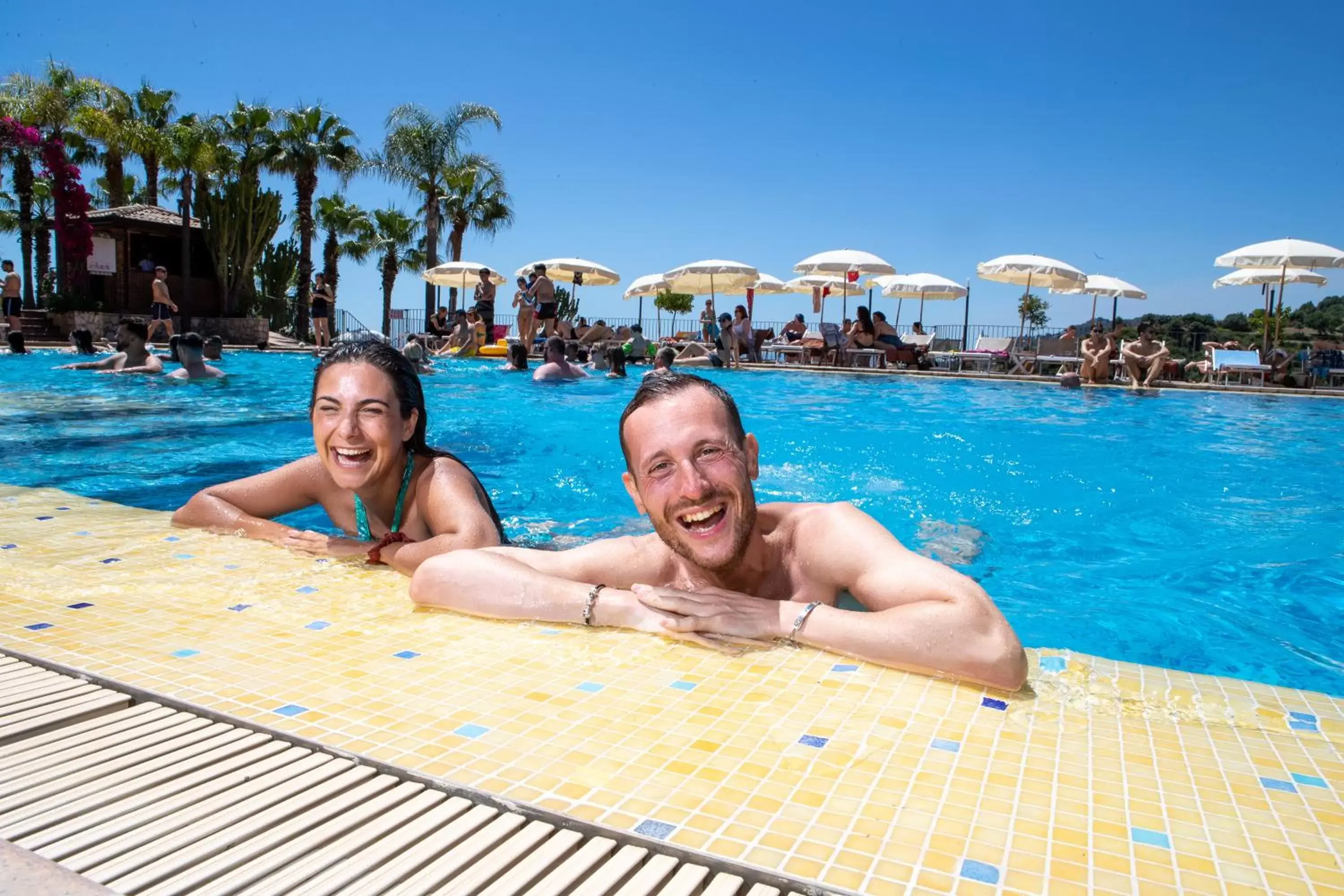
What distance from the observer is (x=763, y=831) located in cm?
147

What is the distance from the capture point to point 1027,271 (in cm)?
2183

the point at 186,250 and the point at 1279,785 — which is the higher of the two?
the point at 186,250

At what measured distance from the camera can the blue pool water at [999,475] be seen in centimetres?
472

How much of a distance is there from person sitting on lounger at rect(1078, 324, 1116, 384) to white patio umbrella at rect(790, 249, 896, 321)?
6031 mm

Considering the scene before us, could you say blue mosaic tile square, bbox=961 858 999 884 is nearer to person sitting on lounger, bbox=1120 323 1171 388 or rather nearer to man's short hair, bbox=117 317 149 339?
man's short hair, bbox=117 317 149 339

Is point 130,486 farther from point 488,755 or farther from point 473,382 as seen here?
point 473,382

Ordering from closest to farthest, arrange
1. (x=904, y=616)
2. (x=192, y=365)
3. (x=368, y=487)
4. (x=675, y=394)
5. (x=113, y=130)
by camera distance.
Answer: (x=904, y=616) < (x=675, y=394) < (x=368, y=487) < (x=192, y=365) < (x=113, y=130)

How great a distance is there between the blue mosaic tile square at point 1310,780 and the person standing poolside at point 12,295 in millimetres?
26319

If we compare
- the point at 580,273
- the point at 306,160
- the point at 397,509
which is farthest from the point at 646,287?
the point at 397,509

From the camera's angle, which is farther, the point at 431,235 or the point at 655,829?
the point at 431,235

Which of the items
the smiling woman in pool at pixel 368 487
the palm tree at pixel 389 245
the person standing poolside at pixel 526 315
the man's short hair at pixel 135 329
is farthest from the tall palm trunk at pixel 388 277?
the smiling woman in pool at pixel 368 487

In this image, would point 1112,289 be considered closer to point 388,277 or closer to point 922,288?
point 922,288

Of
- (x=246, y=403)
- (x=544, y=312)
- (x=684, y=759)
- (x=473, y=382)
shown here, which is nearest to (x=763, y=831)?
(x=684, y=759)

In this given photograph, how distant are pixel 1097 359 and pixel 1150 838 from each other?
59.2 feet
